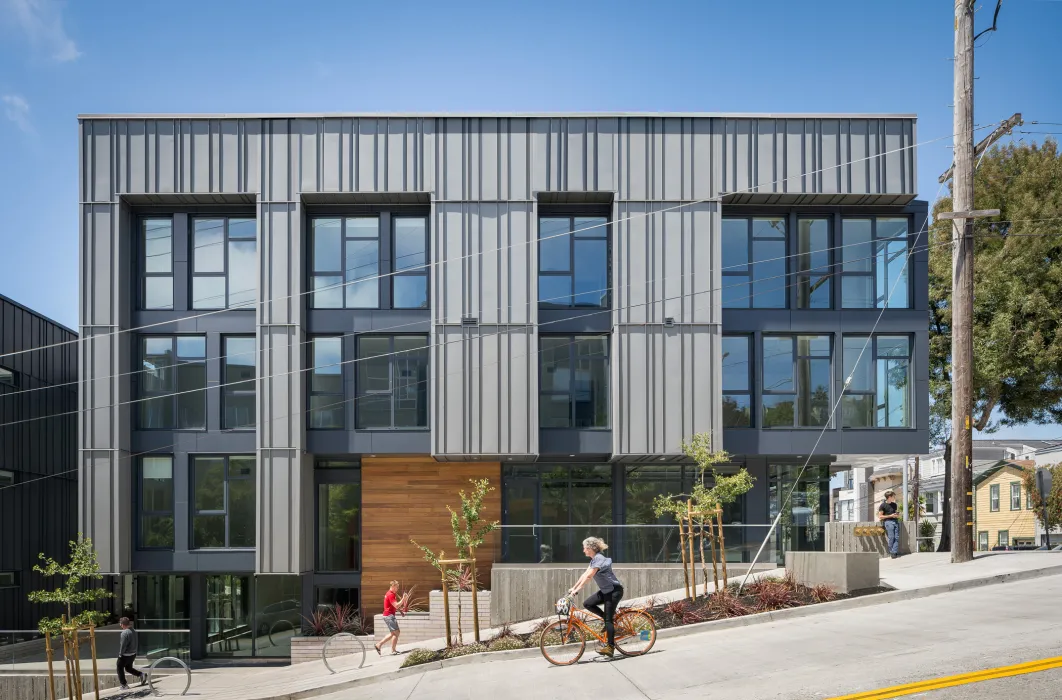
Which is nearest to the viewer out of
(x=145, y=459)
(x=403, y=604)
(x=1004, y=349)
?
(x=403, y=604)

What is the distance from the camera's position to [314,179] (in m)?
24.6

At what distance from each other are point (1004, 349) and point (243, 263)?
21788 millimetres

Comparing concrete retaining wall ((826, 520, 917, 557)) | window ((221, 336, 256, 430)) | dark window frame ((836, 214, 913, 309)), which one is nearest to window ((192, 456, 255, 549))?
window ((221, 336, 256, 430))

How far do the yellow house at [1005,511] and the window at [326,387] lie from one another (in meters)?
45.2

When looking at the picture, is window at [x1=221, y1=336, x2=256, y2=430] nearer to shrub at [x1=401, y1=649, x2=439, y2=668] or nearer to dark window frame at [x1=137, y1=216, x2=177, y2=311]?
dark window frame at [x1=137, y1=216, x2=177, y2=311]

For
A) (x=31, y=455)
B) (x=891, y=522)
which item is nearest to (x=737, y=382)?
(x=891, y=522)

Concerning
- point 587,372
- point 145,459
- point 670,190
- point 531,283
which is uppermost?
point 670,190

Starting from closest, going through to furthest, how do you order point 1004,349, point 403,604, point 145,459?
point 403,604
point 145,459
point 1004,349

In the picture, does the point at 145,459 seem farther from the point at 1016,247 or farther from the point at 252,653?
the point at 1016,247

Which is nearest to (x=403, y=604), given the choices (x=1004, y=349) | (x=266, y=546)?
(x=266, y=546)

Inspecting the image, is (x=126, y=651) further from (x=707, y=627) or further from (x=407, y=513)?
(x=707, y=627)

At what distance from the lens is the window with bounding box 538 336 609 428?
2488 centimetres

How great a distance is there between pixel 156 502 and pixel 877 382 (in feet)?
60.9

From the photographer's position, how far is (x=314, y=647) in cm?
2388
